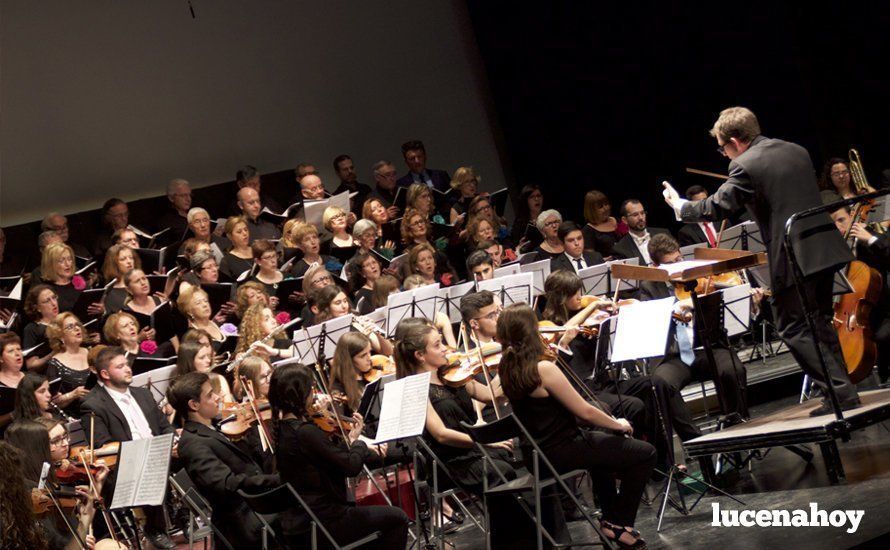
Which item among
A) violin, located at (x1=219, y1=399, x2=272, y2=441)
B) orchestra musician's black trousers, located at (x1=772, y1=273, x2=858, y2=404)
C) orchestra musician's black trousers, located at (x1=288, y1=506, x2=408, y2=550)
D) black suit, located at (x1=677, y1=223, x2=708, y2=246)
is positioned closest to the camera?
orchestra musician's black trousers, located at (x1=288, y1=506, x2=408, y2=550)

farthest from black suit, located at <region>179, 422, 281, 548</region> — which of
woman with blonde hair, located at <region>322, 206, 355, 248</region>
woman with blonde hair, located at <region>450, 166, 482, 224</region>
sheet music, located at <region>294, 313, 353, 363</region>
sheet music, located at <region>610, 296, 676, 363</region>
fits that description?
woman with blonde hair, located at <region>450, 166, 482, 224</region>

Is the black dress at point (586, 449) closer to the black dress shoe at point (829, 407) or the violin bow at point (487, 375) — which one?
the violin bow at point (487, 375)

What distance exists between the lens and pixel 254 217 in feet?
29.4

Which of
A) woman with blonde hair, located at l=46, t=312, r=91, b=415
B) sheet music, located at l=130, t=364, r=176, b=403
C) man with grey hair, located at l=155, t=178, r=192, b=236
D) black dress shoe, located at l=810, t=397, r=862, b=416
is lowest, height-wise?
black dress shoe, located at l=810, t=397, r=862, b=416

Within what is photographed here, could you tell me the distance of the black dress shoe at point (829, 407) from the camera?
4695 millimetres

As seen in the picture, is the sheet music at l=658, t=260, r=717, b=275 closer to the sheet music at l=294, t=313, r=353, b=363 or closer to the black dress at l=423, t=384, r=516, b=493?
the black dress at l=423, t=384, r=516, b=493

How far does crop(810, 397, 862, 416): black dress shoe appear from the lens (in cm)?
470

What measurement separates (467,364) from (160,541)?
1969mm

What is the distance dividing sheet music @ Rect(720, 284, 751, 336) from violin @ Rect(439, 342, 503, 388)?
145cm

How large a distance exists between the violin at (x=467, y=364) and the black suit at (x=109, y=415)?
1845 mm

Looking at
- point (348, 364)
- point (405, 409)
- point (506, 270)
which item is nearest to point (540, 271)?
point (506, 270)

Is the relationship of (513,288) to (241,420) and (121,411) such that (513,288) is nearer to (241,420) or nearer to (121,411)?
(241,420)

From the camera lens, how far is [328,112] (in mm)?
11148

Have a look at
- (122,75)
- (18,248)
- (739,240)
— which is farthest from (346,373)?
(122,75)
